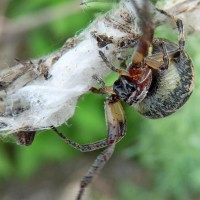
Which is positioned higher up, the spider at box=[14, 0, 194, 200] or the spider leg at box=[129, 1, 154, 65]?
the spider leg at box=[129, 1, 154, 65]

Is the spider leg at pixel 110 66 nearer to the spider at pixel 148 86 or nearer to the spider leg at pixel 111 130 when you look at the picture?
the spider at pixel 148 86

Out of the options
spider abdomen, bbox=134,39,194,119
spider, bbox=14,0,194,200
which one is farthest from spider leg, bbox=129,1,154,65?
spider abdomen, bbox=134,39,194,119

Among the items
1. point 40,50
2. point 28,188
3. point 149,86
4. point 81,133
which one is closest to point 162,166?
point 81,133

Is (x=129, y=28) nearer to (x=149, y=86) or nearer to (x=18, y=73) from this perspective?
(x=149, y=86)

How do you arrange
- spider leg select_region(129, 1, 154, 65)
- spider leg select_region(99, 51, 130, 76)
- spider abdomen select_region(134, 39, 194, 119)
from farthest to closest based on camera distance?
1. spider abdomen select_region(134, 39, 194, 119)
2. spider leg select_region(99, 51, 130, 76)
3. spider leg select_region(129, 1, 154, 65)

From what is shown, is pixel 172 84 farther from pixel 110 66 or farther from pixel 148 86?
pixel 110 66

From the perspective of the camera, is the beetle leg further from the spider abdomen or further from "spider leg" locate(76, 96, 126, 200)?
"spider leg" locate(76, 96, 126, 200)

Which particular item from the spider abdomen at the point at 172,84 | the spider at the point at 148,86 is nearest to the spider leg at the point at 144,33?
the spider at the point at 148,86
